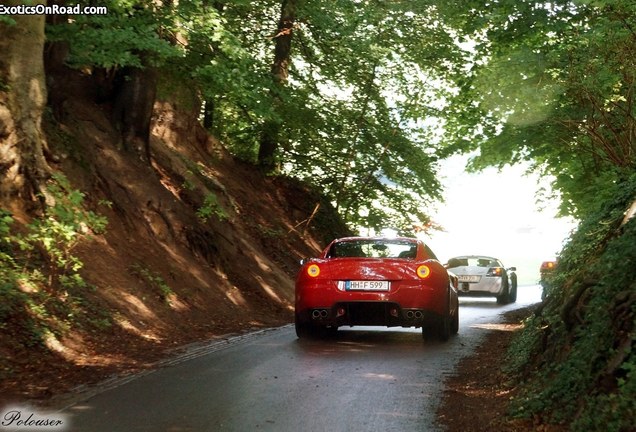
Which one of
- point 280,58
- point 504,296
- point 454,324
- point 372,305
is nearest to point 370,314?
point 372,305

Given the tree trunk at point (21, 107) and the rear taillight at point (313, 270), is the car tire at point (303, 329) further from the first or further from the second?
the tree trunk at point (21, 107)

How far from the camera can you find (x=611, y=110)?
1619cm

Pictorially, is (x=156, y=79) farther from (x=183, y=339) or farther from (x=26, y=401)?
(x=26, y=401)

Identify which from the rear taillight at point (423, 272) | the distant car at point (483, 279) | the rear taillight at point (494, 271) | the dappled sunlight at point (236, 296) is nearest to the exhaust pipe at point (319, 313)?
the rear taillight at point (423, 272)

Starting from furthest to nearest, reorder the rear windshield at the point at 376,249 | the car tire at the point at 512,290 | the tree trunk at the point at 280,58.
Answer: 1. the car tire at the point at 512,290
2. the tree trunk at the point at 280,58
3. the rear windshield at the point at 376,249

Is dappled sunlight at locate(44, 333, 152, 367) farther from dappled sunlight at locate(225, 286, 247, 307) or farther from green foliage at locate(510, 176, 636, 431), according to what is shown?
dappled sunlight at locate(225, 286, 247, 307)

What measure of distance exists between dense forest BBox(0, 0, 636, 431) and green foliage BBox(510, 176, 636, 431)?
2 centimetres

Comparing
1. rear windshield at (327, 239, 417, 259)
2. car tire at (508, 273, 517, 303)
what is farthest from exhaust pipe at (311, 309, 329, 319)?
car tire at (508, 273, 517, 303)

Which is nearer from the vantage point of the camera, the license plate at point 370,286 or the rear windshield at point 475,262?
the license plate at point 370,286

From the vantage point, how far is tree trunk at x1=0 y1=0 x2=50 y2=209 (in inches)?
491

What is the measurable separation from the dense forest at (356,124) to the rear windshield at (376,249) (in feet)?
8.80

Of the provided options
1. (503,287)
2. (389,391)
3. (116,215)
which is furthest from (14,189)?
(503,287)

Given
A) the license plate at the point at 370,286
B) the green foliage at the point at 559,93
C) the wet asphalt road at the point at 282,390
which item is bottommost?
the wet asphalt road at the point at 282,390

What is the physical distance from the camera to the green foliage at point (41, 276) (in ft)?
32.8
